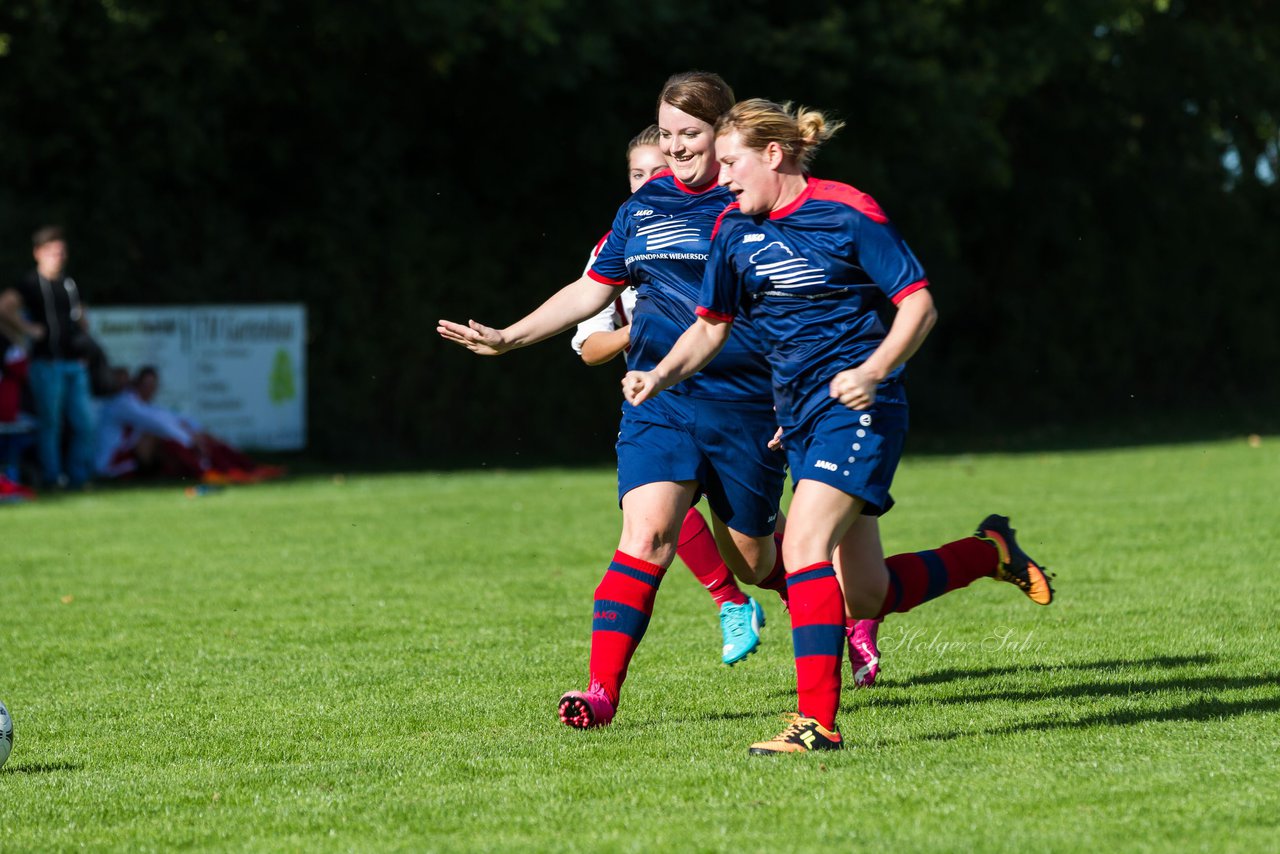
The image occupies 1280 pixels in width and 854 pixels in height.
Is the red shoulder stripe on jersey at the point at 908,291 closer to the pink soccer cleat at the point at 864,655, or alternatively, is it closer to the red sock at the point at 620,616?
the red sock at the point at 620,616

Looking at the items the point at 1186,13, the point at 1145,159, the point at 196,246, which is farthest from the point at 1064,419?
the point at 196,246

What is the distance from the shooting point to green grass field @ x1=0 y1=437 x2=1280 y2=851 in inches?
182

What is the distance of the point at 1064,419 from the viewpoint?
30.9 meters

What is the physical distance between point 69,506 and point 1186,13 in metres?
22.2

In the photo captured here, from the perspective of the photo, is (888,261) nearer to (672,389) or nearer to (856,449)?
(856,449)

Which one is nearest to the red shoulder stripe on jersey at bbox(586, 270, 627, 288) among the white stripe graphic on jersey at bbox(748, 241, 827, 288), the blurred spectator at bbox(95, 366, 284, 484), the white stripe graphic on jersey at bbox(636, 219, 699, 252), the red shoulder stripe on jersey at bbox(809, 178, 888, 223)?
the white stripe graphic on jersey at bbox(636, 219, 699, 252)

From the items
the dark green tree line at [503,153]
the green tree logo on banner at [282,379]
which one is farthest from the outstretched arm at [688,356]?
the green tree logo on banner at [282,379]

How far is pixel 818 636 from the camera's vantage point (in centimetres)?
547

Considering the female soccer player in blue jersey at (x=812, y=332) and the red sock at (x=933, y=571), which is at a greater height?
the female soccer player in blue jersey at (x=812, y=332)

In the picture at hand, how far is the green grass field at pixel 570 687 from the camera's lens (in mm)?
4629

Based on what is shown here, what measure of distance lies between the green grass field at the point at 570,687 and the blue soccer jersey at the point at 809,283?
117 centimetres

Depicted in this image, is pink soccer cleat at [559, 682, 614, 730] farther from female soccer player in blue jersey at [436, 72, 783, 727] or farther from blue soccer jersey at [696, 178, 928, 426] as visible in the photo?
blue soccer jersey at [696, 178, 928, 426]

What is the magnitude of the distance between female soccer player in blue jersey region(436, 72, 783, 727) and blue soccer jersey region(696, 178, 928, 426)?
360 millimetres

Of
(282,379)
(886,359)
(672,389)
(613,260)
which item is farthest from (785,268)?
(282,379)
